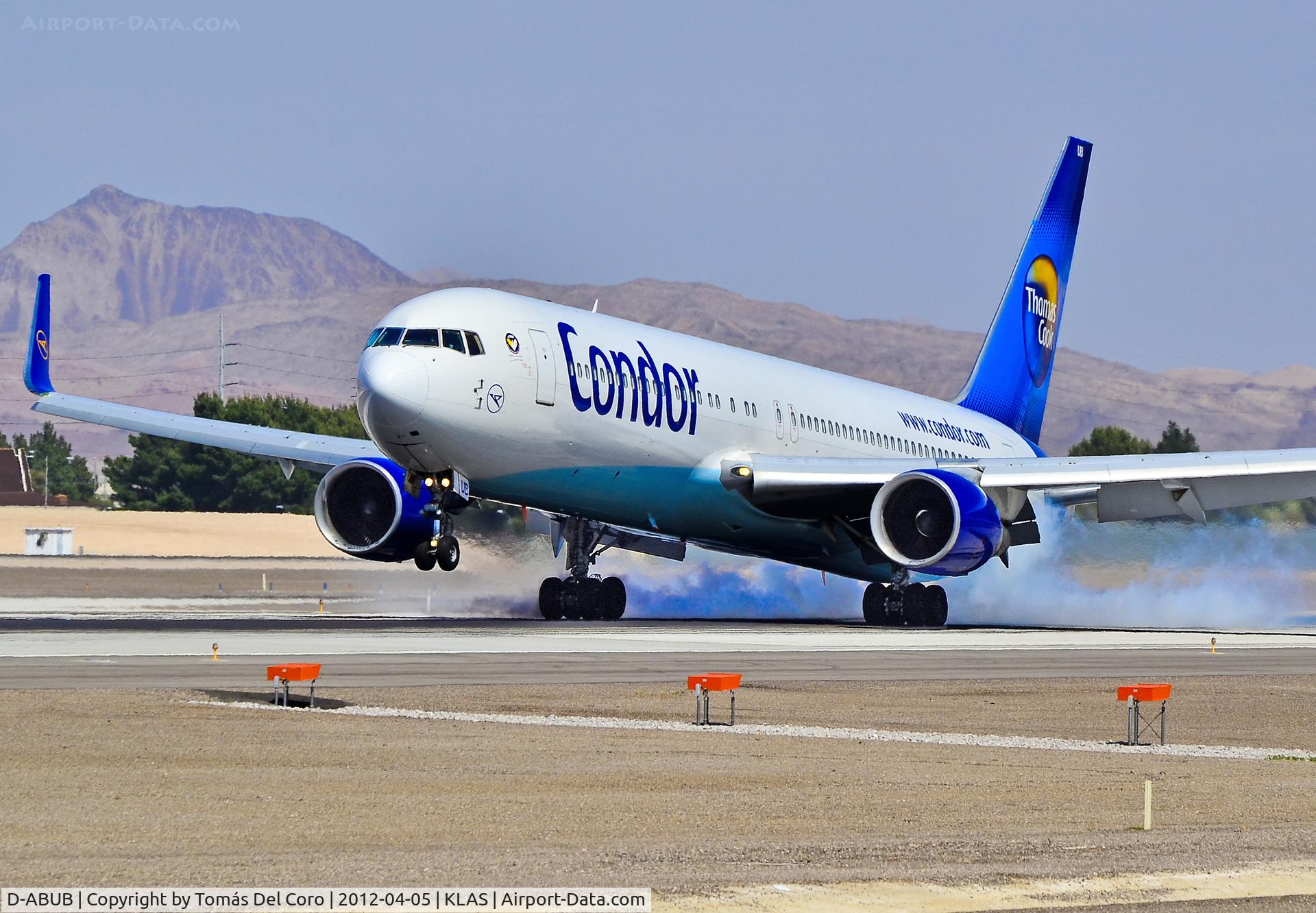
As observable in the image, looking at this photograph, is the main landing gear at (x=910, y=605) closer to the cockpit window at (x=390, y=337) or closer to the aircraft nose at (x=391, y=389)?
the aircraft nose at (x=391, y=389)

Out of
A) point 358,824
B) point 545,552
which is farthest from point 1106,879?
point 545,552

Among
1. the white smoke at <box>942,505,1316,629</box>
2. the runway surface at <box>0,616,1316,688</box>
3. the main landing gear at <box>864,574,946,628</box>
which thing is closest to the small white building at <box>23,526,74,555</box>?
the runway surface at <box>0,616,1316,688</box>

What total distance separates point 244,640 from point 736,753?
42.2ft

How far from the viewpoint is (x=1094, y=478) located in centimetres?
3456

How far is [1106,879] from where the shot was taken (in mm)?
9945

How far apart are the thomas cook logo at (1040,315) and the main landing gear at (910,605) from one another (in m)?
15.0

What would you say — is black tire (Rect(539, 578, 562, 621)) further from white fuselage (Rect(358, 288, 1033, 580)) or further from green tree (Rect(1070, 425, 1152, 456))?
green tree (Rect(1070, 425, 1152, 456))

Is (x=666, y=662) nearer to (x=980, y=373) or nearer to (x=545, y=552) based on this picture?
(x=545, y=552)

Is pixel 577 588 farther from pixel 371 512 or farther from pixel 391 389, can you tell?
pixel 391 389

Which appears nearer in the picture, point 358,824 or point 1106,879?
point 1106,879

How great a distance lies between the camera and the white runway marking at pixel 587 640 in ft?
81.5

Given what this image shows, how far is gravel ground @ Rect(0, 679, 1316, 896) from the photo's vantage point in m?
9.99

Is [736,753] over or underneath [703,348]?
underneath

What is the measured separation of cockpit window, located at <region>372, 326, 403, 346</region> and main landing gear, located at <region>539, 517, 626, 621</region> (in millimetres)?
6911
